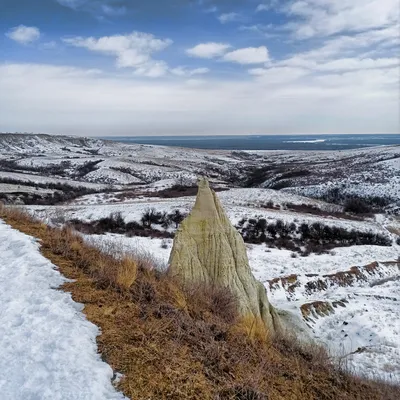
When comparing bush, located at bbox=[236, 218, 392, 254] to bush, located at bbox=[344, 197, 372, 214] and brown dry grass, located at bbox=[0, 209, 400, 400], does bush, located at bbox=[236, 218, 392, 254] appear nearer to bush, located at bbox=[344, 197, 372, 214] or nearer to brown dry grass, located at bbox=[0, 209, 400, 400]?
bush, located at bbox=[344, 197, 372, 214]

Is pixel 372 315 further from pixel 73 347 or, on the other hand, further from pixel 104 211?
pixel 104 211

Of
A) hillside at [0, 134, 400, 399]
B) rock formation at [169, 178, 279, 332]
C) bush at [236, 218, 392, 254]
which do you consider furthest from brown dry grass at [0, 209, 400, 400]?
bush at [236, 218, 392, 254]

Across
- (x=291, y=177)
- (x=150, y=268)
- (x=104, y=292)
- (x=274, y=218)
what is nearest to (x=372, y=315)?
(x=150, y=268)

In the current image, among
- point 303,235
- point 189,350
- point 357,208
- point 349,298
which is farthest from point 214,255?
point 357,208

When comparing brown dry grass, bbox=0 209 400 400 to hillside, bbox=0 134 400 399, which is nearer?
brown dry grass, bbox=0 209 400 400

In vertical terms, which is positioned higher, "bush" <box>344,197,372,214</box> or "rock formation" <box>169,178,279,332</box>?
"rock formation" <box>169,178,279,332</box>
